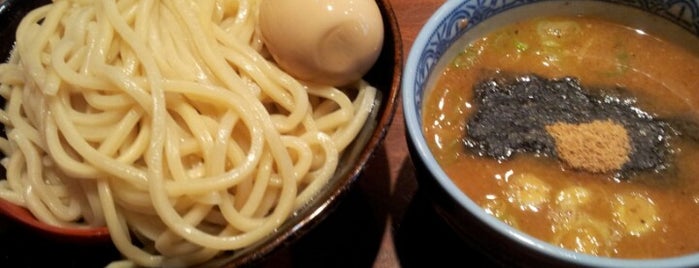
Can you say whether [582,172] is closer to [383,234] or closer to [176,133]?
[383,234]

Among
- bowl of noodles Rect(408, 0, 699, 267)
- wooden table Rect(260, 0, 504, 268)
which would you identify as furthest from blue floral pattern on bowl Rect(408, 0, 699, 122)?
wooden table Rect(260, 0, 504, 268)

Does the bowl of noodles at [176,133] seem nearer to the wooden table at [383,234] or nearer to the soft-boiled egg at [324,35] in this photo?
the soft-boiled egg at [324,35]

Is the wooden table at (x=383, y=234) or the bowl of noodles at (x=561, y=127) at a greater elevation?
the bowl of noodles at (x=561, y=127)

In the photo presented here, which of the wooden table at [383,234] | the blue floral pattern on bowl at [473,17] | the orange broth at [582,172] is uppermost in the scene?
the blue floral pattern on bowl at [473,17]

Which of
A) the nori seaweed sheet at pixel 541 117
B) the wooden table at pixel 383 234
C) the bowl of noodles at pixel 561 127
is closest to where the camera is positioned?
the bowl of noodles at pixel 561 127

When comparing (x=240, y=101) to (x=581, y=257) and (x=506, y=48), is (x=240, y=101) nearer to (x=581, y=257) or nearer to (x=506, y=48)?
(x=506, y=48)

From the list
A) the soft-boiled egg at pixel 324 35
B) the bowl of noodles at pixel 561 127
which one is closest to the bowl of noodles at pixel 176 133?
the soft-boiled egg at pixel 324 35

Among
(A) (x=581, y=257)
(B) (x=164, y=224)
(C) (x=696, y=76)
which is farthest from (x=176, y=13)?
(C) (x=696, y=76)

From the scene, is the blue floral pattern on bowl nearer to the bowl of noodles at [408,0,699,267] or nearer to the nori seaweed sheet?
the bowl of noodles at [408,0,699,267]

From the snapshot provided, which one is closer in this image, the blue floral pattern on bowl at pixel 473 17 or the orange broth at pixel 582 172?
the orange broth at pixel 582 172
